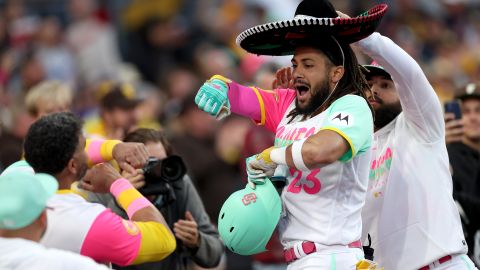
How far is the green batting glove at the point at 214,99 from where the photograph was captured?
5797mm

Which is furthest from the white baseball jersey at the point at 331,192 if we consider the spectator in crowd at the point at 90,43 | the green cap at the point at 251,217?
the spectator in crowd at the point at 90,43

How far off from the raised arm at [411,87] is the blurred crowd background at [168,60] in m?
2.87

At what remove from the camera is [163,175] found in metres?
6.40

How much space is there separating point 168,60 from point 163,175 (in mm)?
8948

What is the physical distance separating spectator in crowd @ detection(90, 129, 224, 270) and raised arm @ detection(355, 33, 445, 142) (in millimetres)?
1458

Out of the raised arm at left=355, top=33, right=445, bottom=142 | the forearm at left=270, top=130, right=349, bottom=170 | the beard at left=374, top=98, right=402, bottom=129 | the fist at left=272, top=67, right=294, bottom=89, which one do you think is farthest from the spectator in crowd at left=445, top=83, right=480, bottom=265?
the forearm at left=270, top=130, right=349, bottom=170

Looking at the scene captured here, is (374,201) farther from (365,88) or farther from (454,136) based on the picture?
(454,136)

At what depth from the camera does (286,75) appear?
6293 millimetres

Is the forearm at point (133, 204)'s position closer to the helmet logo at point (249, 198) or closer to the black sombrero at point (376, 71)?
the helmet logo at point (249, 198)

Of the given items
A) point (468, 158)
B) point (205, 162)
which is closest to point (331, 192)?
point (468, 158)

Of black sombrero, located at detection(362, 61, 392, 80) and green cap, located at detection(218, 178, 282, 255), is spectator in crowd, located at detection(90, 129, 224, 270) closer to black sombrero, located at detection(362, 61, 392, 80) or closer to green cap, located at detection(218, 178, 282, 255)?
green cap, located at detection(218, 178, 282, 255)

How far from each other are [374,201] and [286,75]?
Answer: 3.07ft

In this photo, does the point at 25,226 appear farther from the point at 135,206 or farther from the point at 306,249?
the point at 306,249

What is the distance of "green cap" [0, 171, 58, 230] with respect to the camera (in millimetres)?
4488
